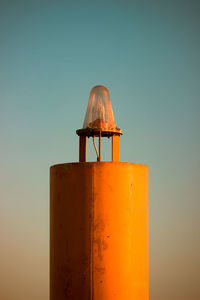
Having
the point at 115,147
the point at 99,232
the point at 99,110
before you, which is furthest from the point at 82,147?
the point at 99,232

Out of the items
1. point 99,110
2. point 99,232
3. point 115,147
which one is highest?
point 99,110

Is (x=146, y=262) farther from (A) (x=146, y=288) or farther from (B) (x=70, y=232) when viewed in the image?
(B) (x=70, y=232)

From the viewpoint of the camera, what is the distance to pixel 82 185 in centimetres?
641

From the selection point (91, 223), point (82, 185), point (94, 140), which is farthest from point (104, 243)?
point (94, 140)

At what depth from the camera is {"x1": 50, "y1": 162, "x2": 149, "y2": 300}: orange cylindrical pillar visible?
6.32 metres

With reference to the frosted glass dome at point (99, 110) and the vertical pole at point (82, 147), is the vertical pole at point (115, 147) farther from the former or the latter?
the vertical pole at point (82, 147)

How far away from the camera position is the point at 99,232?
6324 mm

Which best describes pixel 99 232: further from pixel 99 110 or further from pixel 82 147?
pixel 99 110

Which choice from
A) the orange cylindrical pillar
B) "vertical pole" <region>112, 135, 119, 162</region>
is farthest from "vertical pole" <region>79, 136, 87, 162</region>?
the orange cylindrical pillar

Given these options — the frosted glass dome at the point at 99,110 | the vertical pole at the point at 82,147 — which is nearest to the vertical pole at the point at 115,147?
the frosted glass dome at the point at 99,110

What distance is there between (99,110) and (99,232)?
2413 mm

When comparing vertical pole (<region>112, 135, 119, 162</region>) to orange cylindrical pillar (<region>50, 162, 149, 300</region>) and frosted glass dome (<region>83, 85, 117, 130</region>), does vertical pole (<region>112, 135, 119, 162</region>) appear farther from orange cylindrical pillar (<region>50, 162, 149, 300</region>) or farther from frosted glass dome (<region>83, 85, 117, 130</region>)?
orange cylindrical pillar (<region>50, 162, 149, 300</region>)

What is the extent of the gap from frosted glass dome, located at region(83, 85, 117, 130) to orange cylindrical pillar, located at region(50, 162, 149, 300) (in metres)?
1.06

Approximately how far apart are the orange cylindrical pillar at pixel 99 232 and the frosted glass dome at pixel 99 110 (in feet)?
3.47
